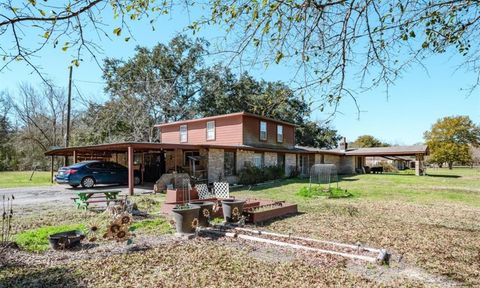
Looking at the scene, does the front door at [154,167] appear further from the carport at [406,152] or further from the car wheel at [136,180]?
the carport at [406,152]

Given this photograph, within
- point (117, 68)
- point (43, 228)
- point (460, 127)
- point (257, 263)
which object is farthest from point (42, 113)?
point (460, 127)

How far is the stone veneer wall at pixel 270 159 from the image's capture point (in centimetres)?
2242

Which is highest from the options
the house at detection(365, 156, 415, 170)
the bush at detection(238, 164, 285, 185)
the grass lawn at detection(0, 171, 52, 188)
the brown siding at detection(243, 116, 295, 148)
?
the brown siding at detection(243, 116, 295, 148)

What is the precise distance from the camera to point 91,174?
16.9 meters

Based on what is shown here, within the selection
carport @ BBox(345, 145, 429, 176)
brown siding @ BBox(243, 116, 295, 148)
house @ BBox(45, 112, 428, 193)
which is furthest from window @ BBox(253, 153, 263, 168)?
carport @ BBox(345, 145, 429, 176)

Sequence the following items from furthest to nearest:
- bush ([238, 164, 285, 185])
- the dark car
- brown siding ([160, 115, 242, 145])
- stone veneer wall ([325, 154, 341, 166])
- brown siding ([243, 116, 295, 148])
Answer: stone veneer wall ([325, 154, 341, 166])
brown siding ([243, 116, 295, 148])
brown siding ([160, 115, 242, 145])
bush ([238, 164, 285, 185])
the dark car

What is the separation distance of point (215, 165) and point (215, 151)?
831 millimetres

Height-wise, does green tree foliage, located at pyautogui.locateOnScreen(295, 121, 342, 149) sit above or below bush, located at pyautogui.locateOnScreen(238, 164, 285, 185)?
above

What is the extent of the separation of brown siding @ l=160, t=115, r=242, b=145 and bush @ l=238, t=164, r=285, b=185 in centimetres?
199

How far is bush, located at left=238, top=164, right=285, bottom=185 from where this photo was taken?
1950cm

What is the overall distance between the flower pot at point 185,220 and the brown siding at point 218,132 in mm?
14167

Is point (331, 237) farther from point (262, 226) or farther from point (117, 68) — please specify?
point (117, 68)

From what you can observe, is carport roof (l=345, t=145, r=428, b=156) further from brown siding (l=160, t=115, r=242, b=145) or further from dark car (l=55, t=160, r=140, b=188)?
dark car (l=55, t=160, r=140, b=188)

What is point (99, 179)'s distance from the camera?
17.2m
